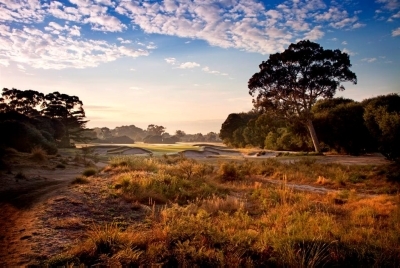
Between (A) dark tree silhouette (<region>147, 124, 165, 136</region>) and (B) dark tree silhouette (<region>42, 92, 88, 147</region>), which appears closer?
(B) dark tree silhouette (<region>42, 92, 88, 147</region>)

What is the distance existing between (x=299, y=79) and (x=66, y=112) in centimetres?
4089

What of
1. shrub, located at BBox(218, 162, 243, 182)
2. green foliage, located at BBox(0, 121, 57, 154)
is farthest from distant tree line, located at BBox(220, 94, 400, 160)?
green foliage, located at BBox(0, 121, 57, 154)

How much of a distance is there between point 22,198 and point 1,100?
5240 cm

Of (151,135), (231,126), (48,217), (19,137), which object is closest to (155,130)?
(151,135)

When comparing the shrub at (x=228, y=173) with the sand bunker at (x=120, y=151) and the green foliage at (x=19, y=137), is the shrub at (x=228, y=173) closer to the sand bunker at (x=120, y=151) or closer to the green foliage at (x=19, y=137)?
the green foliage at (x=19, y=137)

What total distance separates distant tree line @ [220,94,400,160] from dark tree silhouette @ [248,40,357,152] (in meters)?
1.72

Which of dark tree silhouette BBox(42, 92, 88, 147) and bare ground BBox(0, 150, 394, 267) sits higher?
dark tree silhouette BBox(42, 92, 88, 147)

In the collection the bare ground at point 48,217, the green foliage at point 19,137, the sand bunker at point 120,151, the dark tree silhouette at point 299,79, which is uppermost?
the dark tree silhouette at point 299,79

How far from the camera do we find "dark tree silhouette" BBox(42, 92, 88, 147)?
157ft

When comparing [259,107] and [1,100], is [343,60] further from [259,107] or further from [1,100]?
[1,100]

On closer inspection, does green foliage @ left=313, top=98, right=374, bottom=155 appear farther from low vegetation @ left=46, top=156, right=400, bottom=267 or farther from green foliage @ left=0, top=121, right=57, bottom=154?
green foliage @ left=0, top=121, right=57, bottom=154

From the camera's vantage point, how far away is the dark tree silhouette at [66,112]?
47844 millimetres

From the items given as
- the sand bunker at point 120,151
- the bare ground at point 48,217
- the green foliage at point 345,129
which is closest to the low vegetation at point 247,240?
the bare ground at point 48,217

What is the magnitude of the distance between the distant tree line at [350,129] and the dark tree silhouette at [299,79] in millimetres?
1724
